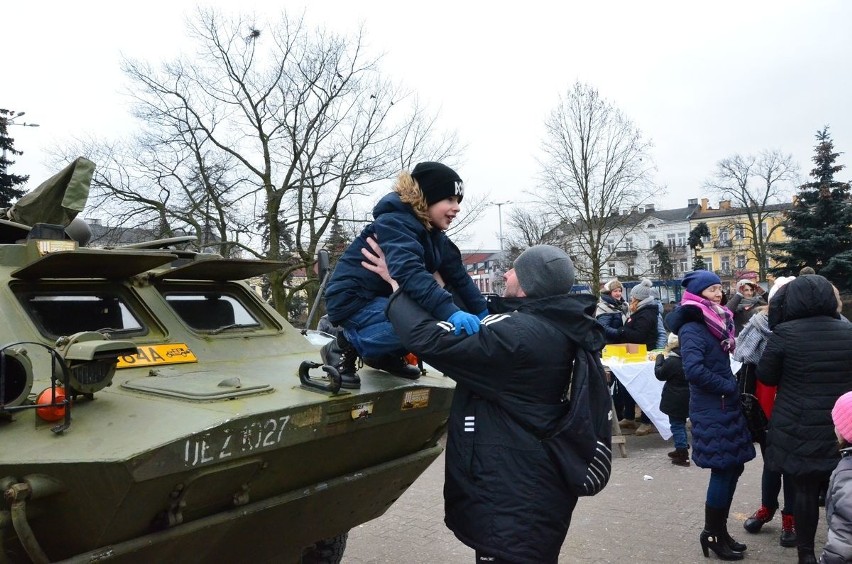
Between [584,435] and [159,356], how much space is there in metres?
2.21

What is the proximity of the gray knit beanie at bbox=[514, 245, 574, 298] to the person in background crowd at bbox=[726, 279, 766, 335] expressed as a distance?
22.8 feet

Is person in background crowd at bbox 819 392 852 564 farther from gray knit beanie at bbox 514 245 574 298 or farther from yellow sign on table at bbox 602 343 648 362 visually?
yellow sign on table at bbox 602 343 648 362

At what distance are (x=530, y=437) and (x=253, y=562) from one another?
1.69m

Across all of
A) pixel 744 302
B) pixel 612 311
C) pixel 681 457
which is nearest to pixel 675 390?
pixel 681 457

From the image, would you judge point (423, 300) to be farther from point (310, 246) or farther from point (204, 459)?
point (310, 246)

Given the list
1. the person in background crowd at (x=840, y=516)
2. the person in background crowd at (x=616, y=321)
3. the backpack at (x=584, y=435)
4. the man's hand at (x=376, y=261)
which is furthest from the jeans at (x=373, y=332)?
the person in background crowd at (x=616, y=321)

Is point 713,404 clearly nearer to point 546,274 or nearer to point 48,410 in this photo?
point 546,274

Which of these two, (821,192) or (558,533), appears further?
(821,192)

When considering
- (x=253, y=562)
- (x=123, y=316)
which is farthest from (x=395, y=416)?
(x=123, y=316)

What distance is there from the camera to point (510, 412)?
9.23 feet

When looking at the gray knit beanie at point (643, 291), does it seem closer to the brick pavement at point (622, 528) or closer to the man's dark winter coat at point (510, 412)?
the brick pavement at point (622, 528)

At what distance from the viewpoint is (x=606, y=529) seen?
5754 millimetres

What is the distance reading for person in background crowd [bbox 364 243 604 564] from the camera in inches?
108

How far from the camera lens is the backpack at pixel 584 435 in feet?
9.11
